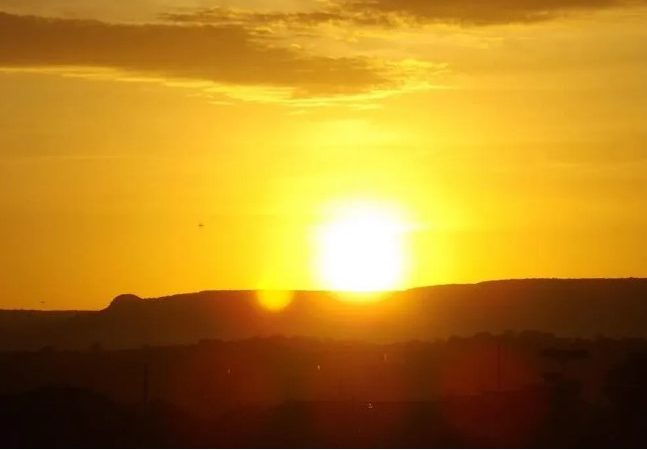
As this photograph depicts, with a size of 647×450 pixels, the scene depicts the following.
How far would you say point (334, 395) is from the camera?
155 feet

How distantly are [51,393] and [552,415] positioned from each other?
12.9 meters

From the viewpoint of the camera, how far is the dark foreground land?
34.8 meters

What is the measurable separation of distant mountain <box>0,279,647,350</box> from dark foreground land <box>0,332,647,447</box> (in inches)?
1217

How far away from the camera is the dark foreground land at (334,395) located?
34812 mm

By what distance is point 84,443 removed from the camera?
33.6m

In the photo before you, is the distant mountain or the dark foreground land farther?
the distant mountain

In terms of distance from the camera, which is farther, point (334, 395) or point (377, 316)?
point (377, 316)

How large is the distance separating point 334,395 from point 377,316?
6355cm

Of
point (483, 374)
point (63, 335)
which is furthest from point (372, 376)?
point (63, 335)

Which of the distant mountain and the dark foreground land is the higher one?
the distant mountain

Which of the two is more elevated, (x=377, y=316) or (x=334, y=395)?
(x=377, y=316)

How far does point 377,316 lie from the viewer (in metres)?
111

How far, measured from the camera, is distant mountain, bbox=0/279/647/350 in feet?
321

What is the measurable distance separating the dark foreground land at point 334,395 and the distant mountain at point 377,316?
30.9 meters
